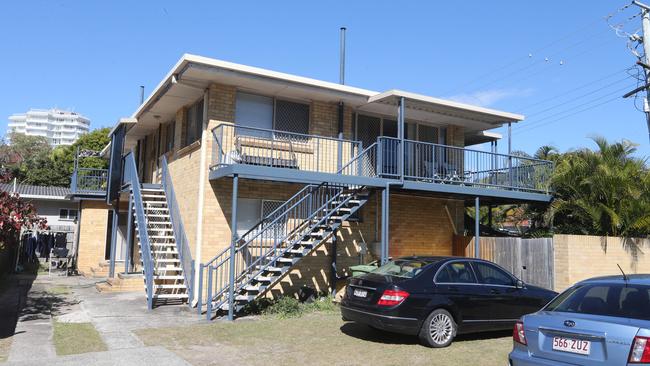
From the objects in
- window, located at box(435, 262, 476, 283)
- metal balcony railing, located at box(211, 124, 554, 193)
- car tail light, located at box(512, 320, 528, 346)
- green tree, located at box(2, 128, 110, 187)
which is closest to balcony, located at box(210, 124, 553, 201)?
metal balcony railing, located at box(211, 124, 554, 193)

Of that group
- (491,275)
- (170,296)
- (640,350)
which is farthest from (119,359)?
(640,350)

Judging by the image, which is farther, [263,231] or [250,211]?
[250,211]

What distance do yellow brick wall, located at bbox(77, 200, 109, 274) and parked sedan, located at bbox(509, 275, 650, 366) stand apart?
1971 centimetres

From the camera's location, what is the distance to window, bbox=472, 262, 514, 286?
9312 mm

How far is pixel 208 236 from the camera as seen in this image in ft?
41.8

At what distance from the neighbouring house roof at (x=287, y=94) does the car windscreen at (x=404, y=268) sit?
5106 mm

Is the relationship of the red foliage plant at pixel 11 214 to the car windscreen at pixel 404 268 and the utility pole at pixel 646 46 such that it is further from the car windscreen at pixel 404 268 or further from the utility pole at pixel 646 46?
the utility pole at pixel 646 46

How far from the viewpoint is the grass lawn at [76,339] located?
8.11 m

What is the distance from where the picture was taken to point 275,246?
11773 millimetres

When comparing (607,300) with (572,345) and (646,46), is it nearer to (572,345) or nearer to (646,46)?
(572,345)

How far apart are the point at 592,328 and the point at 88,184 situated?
74.5 feet

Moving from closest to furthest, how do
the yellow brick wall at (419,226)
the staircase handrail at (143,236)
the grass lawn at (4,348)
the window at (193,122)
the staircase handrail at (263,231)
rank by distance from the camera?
1. the grass lawn at (4,348)
2. the staircase handrail at (263,231)
3. the staircase handrail at (143,236)
4. the window at (193,122)
5. the yellow brick wall at (419,226)

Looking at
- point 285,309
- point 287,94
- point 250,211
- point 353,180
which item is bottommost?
point 285,309

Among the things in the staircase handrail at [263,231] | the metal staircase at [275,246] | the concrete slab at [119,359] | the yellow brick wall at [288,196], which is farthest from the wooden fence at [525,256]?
the concrete slab at [119,359]
